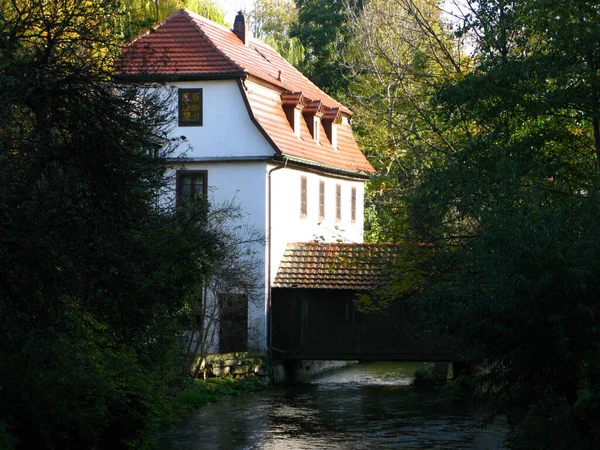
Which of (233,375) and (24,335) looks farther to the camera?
(233,375)

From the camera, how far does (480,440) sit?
806 inches

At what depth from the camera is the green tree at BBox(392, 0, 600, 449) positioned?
13.3 meters

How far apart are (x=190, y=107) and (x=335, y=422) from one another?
449 inches

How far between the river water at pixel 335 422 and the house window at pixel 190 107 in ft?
26.2

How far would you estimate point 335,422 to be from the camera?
909 inches

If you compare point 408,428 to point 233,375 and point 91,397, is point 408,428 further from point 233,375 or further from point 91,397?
point 91,397

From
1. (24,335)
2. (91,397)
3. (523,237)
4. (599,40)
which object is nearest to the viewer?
(24,335)

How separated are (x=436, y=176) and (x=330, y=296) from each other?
38.4 feet

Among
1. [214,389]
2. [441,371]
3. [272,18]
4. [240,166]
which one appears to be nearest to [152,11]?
[240,166]

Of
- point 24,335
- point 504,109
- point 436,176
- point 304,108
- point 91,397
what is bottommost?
point 91,397

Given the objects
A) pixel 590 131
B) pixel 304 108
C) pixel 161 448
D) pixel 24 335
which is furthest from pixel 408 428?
pixel 304 108

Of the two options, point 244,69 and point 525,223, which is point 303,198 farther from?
point 525,223

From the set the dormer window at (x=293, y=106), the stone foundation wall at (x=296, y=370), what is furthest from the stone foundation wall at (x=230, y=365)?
the dormer window at (x=293, y=106)

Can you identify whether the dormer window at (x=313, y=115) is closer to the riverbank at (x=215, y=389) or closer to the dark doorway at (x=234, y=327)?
the dark doorway at (x=234, y=327)
